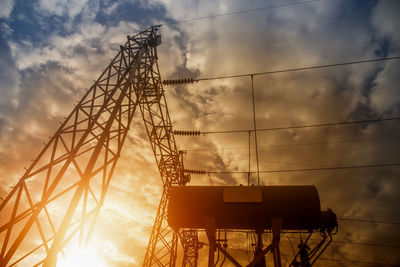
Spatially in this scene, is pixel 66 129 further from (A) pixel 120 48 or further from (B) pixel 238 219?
(B) pixel 238 219

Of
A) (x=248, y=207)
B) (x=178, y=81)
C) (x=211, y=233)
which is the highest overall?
(x=178, y=81)

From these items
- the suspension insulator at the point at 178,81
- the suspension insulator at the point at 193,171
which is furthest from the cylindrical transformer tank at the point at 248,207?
the suspension insulator at the point at 193,171

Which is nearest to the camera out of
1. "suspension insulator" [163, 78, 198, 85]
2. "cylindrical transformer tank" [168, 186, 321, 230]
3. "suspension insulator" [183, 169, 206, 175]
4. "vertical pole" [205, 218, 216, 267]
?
"vertical pole" [205, 218, 216, 267]

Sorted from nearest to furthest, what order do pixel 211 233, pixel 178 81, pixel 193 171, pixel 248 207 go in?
pixel 211 233, pixel 248 207, pixel 178 81, pixel 193 171

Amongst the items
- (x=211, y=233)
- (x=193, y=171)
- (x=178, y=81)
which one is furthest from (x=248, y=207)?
(x=193, y=171)

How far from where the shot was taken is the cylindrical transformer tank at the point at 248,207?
761 cm

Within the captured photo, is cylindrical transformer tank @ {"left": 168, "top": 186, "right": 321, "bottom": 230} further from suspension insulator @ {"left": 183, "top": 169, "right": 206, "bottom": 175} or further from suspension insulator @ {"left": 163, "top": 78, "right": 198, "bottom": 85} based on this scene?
suspension insulator @ {"left": 183, "top": 169, "right": 206, "bottom": 175}

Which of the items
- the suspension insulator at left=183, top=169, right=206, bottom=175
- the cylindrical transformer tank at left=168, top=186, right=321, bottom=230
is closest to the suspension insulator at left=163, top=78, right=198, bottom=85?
the cylindrical transformer tank at left=168, top=186, right=321, bottom=230

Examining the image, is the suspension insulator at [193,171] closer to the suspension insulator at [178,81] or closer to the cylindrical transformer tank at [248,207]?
the suspension insulator at [178,81]

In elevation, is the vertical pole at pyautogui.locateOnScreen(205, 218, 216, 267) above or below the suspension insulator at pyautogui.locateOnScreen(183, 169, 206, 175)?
below

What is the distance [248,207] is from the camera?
7.80 m

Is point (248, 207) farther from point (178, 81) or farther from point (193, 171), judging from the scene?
point (193, 171)

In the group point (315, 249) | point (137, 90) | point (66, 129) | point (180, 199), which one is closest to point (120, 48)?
point (137, 90)

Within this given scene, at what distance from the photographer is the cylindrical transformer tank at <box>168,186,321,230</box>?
7613mm
